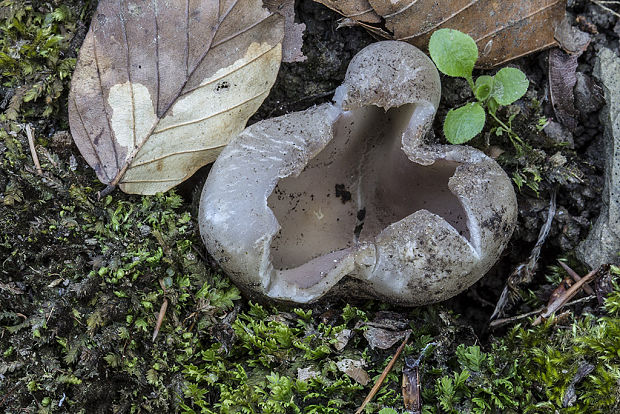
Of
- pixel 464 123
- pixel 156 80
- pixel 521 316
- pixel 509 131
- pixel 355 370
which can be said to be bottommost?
pixel 521 316

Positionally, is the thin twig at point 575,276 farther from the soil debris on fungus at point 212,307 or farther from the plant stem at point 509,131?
the plant stem at point 509,131

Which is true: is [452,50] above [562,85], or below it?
above

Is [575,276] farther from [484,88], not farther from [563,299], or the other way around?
[484,88]

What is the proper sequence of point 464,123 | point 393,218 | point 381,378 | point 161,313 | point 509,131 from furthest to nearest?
1. point 393,218
2. point 509,131
3. point 464,123
4. point 161,313
5. point 381,378

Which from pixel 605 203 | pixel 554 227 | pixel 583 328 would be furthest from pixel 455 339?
pixel 605 203

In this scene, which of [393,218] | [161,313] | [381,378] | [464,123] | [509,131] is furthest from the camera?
[393,218]

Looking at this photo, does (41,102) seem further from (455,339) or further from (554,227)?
(554,227)

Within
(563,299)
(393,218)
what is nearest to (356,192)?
(393,218)
